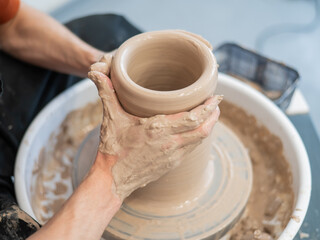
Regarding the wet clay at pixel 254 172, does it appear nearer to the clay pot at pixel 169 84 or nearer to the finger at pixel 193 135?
the clay pot at pixel 169 84

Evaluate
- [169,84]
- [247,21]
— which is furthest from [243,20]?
[169,84]

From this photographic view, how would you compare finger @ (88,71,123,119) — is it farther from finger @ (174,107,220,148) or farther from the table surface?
the table surface

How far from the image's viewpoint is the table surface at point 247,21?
2850 mm

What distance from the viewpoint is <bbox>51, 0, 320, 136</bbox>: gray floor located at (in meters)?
2.91

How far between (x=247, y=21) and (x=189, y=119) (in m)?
2.46

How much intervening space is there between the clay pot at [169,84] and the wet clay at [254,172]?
25 cm

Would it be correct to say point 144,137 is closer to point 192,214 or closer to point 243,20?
point 192,214

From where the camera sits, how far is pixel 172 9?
10.8ft

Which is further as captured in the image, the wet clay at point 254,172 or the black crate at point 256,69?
the black crate at point 256,69

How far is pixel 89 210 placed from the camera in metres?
1.01

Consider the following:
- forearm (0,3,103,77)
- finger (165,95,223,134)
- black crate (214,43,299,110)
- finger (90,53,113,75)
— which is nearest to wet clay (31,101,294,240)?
forearm (0,3,103,77)

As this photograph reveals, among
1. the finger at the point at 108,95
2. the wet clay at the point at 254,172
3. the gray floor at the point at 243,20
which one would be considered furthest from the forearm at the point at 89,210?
the gray floor at the point at 243,20

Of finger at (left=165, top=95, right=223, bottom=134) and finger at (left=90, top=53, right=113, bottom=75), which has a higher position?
finger at (left=90, top=53, right=113, bottom=75)

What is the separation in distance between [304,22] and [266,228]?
2.28m
